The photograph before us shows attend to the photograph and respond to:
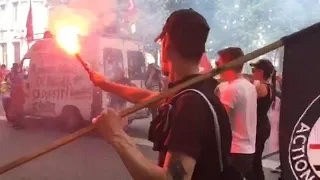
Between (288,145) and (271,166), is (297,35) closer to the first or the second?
(288,145)

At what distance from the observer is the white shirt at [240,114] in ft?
11.2

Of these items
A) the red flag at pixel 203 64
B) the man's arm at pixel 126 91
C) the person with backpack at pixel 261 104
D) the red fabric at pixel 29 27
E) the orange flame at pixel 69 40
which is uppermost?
the red fabric at pixel 29 27

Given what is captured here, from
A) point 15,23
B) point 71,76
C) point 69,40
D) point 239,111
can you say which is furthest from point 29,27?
point 239,111

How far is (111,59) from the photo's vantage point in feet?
22.4

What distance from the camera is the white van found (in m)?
6.71

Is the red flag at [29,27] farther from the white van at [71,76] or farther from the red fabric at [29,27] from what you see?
the white van at [71,76]

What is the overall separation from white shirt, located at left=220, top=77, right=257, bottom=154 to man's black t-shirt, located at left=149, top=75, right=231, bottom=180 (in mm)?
1632

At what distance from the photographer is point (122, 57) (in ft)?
23.1

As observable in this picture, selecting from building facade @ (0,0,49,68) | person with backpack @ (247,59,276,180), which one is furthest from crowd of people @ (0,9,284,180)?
building facade @ (0,0,49,68)

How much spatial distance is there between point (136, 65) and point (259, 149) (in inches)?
127

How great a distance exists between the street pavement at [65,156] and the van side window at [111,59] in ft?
Result: 2.14

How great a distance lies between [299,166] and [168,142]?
20.7 inches

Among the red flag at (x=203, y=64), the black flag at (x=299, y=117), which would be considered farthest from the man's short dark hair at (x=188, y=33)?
the black flag at (x=299, y=117)

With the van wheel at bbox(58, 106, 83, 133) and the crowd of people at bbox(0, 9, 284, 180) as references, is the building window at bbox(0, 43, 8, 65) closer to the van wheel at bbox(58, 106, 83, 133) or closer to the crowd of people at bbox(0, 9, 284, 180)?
the van wheel at bbox(58, 106, 83, 133)
